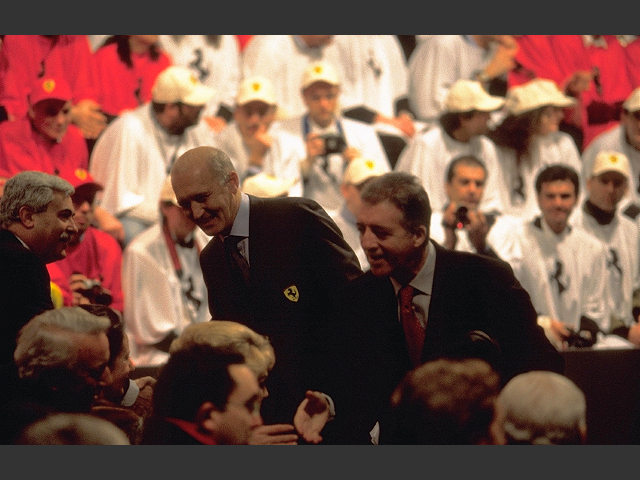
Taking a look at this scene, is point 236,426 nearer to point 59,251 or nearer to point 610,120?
point 59,251

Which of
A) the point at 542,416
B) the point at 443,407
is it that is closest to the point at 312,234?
the point at 443,407

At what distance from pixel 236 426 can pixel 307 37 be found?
3653mm

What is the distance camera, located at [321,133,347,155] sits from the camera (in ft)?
20.4

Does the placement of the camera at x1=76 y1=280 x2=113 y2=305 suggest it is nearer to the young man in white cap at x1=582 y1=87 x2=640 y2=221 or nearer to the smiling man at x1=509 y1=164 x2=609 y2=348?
the smiling man at x1=509 y1=164 x2=609 y2=348

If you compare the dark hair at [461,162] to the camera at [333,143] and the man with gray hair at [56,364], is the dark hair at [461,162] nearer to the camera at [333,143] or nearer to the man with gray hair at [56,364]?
the camera at [333,143]

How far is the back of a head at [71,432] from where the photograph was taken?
9.50 ft

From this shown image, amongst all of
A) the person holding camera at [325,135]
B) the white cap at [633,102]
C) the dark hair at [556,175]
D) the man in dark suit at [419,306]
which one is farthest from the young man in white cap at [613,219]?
the man in dark suit at [419,306]

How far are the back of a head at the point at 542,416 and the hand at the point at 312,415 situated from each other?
724mm

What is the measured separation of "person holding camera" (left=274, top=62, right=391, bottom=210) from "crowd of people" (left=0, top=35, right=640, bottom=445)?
0.5 inches

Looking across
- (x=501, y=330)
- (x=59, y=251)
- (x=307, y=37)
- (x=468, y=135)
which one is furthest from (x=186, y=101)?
(x=501, y=330)

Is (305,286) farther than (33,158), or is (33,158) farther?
(33,158)

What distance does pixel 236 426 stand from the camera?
304cm

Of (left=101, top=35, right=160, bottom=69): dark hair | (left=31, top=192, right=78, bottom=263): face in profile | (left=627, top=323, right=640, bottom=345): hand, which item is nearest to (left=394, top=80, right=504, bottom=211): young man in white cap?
(left=627, top=323, right=640, bottom=345): hand

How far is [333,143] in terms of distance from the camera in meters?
6.25
